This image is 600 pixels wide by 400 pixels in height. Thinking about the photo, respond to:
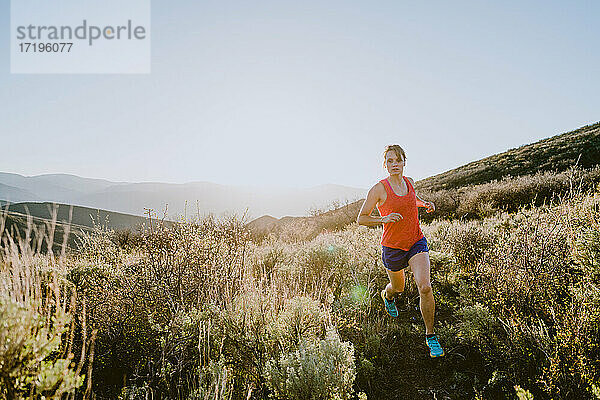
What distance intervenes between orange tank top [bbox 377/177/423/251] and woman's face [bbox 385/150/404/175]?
0.16m

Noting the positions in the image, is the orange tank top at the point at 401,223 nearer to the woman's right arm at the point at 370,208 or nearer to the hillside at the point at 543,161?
the woman's right arm at the point at 370,208

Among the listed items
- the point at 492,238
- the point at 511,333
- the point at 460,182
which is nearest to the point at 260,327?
the point at 511,333

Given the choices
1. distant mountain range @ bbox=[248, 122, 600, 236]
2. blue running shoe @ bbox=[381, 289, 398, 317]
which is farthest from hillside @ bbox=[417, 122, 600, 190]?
blue running shoe @ bbox=[381, 289, 398, 317]

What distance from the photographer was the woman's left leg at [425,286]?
347cm

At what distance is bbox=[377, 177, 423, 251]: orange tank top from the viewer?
379cm

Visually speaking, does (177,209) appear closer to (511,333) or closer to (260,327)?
(260,327)

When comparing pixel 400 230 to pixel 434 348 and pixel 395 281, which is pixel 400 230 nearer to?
pixel 395 281

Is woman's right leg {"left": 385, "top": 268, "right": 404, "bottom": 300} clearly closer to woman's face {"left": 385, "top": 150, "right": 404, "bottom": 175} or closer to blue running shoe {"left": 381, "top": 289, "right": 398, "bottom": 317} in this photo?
blue running shoe {"left": 381, "top": 289, "right": 398, "bottom": 317}

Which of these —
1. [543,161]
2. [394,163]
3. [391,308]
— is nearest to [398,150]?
[394,163]

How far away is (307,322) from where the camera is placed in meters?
3.51

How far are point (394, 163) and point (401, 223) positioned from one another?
0.75 meters

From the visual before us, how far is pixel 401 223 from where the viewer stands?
3.88 metres

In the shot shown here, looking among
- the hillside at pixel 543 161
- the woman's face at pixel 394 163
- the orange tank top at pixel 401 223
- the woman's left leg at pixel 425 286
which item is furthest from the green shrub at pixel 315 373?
the hillside at pixel 543 161

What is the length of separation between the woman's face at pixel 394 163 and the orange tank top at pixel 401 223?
0.16 meters
